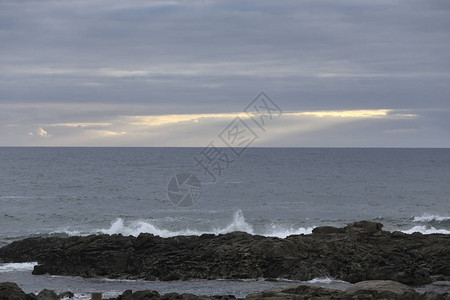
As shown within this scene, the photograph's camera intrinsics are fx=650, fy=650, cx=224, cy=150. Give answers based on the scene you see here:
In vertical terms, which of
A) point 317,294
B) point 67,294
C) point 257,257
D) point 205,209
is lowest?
point 67,294

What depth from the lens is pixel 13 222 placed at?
199 ft

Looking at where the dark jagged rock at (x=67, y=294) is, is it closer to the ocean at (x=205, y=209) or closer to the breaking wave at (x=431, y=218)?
the ocean at (x=205, y=209)

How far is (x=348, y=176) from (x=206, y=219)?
71601 millimetres

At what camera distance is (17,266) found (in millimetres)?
38156

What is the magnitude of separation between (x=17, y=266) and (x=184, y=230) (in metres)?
20.4

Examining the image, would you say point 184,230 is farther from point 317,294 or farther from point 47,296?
point 317,294

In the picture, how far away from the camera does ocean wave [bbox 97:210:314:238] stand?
55.0 m

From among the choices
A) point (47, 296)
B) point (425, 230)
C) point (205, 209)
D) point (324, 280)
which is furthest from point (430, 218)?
point (47, 296)

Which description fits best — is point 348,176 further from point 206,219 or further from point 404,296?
point 404,296

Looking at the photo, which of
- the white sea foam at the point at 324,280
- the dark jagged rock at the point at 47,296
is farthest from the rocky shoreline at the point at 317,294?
the white sea foam at the point at 324,280

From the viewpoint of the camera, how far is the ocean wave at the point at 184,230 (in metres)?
55.0

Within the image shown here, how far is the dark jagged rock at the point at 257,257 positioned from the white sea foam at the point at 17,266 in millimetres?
537

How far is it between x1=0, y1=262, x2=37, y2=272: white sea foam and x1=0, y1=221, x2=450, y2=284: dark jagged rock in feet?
1.76

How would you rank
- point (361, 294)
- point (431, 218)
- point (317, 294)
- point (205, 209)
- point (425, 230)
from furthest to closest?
point (205, 209) < point (431, 218) < point (425, 230) < point (317, 294) < point (361, 294)
